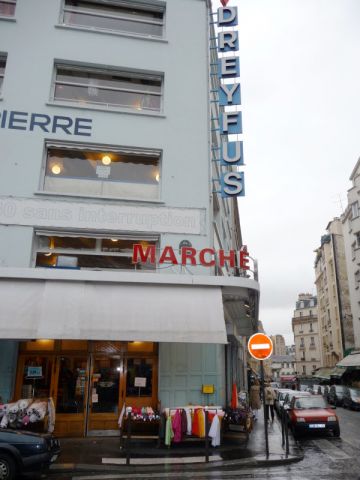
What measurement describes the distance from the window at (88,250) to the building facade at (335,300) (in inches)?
1666

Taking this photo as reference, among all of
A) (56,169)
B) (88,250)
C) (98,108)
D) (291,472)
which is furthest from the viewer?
(98,108)

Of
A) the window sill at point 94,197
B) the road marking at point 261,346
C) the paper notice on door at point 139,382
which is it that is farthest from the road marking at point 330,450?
the window sill at point 94,197

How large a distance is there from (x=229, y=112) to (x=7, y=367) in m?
11.5

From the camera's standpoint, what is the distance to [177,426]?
38.4 ft

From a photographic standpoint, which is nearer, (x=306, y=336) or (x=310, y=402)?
(x=310, y=402)

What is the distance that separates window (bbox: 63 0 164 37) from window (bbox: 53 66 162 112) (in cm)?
204

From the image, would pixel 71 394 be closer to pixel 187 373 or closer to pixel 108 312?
pixel 108 312

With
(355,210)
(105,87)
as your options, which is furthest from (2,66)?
(355,210)

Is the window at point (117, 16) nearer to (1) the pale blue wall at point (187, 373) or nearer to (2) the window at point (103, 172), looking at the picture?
(2) the window at point (103, 172)

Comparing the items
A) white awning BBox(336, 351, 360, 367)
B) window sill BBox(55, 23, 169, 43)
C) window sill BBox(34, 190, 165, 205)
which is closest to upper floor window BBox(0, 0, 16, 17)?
window sill BBox(55, 23, 169, 43)

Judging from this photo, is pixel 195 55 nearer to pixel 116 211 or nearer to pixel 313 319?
pixel 116 211

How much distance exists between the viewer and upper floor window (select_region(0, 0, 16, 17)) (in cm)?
1609

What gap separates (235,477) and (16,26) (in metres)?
16.3

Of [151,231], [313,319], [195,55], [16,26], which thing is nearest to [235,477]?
[151,231]
